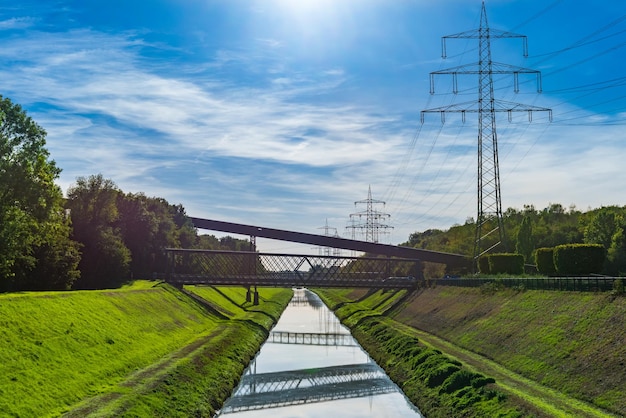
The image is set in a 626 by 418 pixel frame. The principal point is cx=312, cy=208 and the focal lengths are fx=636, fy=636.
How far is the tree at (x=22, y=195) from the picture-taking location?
156 ft

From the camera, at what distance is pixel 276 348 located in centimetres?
6294

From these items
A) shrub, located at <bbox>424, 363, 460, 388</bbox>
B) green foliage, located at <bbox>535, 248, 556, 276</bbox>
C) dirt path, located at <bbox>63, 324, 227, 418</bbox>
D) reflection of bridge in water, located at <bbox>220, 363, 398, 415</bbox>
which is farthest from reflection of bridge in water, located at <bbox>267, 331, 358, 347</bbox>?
shrub, located at <bbox>424, 363, 460, 388</bbox>

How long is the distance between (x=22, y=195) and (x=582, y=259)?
43.7m

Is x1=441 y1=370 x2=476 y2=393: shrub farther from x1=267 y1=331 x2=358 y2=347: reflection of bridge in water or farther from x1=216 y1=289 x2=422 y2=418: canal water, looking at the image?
x1=267 y1=331 x2=358 y2=347: reflection of bridge in water

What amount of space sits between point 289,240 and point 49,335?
88.8 m

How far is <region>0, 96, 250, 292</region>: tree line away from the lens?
4859 centimetres

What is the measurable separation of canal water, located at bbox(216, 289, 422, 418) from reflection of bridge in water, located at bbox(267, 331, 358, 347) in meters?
0.22

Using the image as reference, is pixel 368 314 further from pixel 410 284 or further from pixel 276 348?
pixel 276 348

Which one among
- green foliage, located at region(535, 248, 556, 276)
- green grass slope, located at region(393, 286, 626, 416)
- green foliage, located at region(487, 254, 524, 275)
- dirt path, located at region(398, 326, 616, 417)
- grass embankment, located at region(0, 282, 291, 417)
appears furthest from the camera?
green foliage, located at region(487, 254, 524, 275)

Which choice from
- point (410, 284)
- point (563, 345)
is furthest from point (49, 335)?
point (410, 284)

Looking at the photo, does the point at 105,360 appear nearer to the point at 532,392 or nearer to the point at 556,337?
the point at 532,392

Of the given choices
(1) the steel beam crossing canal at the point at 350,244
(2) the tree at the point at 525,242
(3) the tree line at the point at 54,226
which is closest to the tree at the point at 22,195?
(3) the tree line at the point at 54,226

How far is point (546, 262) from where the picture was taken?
56.7 metres

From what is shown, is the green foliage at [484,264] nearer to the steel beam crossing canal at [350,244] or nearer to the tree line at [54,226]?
the steel beam crossing canal at [350,244]
